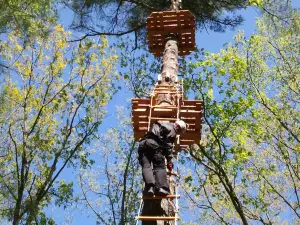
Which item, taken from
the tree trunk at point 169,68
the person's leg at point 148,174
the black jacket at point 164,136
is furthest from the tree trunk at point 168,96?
the black jacket at point 164,136

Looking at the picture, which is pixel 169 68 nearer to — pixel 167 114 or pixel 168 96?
pixel 168 96

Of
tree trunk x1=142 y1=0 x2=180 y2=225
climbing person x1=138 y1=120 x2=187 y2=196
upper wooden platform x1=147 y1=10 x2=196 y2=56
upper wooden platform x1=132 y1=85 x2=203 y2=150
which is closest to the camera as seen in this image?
tree trunk x1=142 y1=0 x2=180 y2=225

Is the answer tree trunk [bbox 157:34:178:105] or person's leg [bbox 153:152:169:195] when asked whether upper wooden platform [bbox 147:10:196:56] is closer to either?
tree trunk [bbox 157:34:178:105]

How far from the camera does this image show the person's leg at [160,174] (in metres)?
3.67

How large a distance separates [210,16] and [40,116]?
209 inches

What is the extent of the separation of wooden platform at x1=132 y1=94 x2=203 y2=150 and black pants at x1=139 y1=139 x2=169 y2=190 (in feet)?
2.25

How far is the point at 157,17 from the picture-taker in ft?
23.0

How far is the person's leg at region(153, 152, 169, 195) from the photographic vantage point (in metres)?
3.67

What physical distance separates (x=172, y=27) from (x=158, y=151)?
3.51 metres

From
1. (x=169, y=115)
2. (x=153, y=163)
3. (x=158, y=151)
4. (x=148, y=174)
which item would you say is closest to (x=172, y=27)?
(x=169, y=115)

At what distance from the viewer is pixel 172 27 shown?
707 cm

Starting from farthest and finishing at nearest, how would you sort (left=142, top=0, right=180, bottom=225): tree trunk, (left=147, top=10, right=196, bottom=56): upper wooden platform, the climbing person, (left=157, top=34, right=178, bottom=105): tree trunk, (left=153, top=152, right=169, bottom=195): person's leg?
(left=147, top=10, right=196, bottom=56): upper wooden platform → (left=157, top=34, right=178, bottom=105): tree trunk → the climbing person → (left=153, top=152, right=169, bottom=195): person's leg → (left=142, top=0, right=180, bottom=225): tree trunk

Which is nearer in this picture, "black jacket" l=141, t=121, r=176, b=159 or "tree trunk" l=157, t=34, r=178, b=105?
"black jacket" l=141, t=121, r=176, b=159

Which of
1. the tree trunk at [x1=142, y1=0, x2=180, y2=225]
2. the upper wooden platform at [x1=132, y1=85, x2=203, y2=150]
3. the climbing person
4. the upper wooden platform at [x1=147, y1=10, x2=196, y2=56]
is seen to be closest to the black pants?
A: the climbing person
